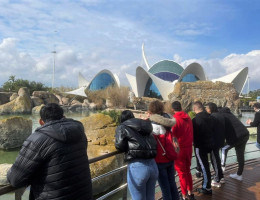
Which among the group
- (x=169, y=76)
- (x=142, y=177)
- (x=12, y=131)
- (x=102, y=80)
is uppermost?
(x=169, y=76)

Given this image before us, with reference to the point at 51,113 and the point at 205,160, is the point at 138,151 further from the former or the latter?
the point at 205,160

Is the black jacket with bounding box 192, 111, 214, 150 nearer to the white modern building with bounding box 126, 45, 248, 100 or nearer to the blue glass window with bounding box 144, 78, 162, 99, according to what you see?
the white modern building with bounding box 126, 45, 248, 100

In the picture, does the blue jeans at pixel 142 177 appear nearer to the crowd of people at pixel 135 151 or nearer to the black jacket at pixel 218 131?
the crowd of people at pixel 135 151

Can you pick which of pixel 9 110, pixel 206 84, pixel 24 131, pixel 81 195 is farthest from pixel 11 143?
pixel 206 84

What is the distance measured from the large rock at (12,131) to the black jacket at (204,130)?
371 inches

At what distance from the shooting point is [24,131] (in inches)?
432

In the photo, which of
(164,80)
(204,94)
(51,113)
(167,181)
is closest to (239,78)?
(164,80)

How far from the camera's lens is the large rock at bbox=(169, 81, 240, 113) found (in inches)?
1122

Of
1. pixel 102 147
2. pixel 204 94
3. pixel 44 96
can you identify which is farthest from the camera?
pixel 44 96

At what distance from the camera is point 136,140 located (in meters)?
2.22

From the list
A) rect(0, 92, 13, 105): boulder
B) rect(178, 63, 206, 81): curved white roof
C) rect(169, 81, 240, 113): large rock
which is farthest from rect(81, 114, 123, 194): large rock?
rect(178, 63, 206, 81): curved white roof

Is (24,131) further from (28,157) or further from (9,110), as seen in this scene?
(9,110)

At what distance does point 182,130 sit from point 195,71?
49.6 m

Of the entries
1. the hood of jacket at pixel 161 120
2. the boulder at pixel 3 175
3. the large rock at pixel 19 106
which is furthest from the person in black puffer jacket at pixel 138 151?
the large rock at pixel 19 106
